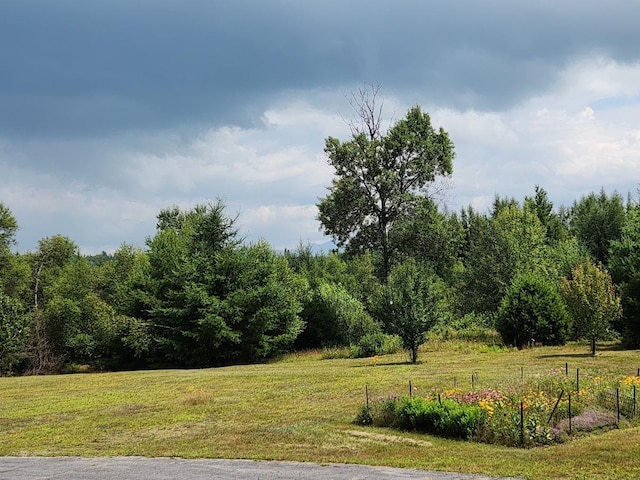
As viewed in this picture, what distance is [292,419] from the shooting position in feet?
51.6

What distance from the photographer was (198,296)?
37.2 metres

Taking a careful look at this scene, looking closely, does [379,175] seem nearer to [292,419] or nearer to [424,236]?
[424,236]

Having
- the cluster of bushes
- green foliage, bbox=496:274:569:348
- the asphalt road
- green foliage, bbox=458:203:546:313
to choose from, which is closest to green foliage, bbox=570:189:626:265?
green foliage, bbox=458:203:546:313

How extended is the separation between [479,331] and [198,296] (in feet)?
61.4

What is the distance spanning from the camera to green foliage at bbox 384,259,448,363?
27.1 m

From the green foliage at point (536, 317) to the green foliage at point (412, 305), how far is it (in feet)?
19.1

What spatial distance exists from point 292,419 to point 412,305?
41.9 feet

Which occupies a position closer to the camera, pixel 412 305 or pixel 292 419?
pixel 292 419

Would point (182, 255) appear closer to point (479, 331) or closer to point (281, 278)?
point (281, 278)

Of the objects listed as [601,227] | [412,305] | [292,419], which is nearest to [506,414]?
[292,419]

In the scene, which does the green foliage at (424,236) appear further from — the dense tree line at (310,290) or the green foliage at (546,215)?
the green foliage at (546,215)

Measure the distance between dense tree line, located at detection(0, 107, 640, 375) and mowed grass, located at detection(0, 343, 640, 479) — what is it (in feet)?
17.3

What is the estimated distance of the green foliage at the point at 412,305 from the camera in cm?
2712

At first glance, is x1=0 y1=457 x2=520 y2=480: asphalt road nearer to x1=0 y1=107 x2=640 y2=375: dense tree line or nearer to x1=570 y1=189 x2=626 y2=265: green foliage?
x1=0 y1=107 x2=640 y2=375: dense tree line
